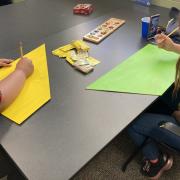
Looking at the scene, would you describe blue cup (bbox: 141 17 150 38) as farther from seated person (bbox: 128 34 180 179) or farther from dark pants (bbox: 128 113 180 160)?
dark pants (bbox: 128 113 180 160)

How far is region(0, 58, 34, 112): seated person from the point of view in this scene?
33.9 inches

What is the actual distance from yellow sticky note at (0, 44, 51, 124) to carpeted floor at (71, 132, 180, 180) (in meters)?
0.58

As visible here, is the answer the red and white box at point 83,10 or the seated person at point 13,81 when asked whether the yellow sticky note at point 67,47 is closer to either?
the seated person at point 13,81

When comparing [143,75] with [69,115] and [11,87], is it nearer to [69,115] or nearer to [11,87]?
[69,115]

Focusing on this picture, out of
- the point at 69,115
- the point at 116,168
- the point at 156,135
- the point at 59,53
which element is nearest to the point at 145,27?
the point at 59,53

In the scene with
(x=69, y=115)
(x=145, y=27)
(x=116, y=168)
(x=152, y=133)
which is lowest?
(x=116, y=168)

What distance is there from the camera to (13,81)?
933 millimetres

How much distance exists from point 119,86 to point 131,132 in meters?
0.33

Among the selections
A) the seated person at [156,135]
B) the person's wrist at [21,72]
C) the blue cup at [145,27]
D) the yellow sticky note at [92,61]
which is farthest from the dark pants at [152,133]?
the person's wrist at [21,72]

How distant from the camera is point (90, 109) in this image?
85 cm

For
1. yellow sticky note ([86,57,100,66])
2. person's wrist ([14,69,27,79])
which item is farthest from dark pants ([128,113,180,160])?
person's wrist ([14,69,27,79])

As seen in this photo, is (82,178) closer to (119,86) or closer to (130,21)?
(119,86)

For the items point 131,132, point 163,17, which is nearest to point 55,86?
point 131,132

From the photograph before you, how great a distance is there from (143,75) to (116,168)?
2.13ft
